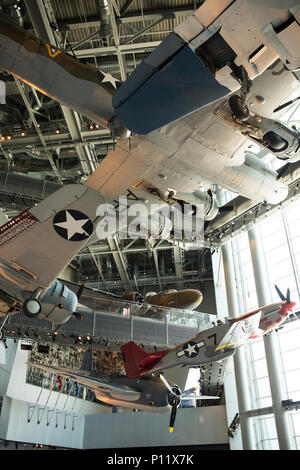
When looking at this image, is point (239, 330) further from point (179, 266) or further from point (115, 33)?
point (179, 266)

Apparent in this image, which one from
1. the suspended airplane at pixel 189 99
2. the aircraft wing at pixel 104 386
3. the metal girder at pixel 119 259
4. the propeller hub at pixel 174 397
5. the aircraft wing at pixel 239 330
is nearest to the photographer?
the suspended airplane at pixel 189 99

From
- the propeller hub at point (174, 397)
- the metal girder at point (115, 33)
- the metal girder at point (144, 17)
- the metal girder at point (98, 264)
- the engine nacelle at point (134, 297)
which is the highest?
the metal girder at point (98, 264)

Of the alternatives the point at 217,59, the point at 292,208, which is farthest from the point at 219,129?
the point at 292,208

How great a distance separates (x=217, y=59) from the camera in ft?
13.9

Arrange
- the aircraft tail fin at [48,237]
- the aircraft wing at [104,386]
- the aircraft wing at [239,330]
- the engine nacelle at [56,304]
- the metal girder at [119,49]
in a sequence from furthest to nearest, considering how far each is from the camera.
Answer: the aircraft wing at [104,386] → the aircraft wing at [239,330] → the metal girder at [119,49] → the engine nacelle at [56,304] → the aircraft tail fin at [48,237]

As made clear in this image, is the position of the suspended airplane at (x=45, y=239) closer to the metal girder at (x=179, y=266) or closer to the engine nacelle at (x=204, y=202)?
the engine nacelle at (x=204, y=202)

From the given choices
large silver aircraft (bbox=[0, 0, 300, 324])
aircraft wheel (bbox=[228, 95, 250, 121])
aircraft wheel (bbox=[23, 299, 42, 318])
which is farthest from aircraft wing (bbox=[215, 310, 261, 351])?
aircraft wheel (bbox=[228, 95, 250, 121])

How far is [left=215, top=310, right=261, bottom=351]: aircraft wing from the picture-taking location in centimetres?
1312

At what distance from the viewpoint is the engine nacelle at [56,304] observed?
949 cm

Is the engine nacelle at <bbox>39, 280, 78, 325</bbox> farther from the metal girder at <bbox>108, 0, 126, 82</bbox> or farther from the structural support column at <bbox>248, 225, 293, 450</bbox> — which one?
the structural support column at <bbox>248, 225, 293, 450</bbox>

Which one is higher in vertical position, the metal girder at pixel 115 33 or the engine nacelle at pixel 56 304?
the metal girder at pixel 115 33

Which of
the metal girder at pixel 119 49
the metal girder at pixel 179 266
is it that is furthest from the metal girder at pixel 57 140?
the metal girder at pixel 179 266

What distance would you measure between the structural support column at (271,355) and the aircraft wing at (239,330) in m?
2.50
